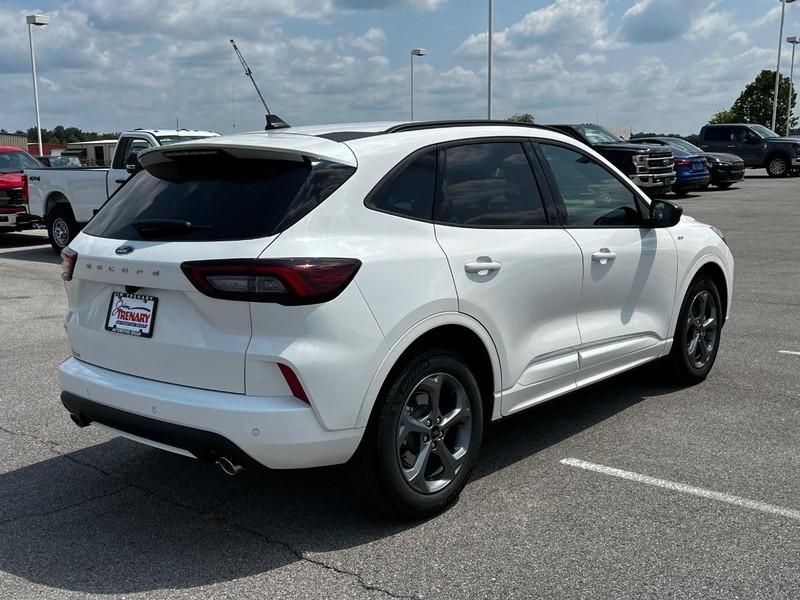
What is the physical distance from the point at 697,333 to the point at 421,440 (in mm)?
3010

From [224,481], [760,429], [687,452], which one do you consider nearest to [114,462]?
[224,481]

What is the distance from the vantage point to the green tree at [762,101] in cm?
6725

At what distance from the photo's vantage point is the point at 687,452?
475 cm

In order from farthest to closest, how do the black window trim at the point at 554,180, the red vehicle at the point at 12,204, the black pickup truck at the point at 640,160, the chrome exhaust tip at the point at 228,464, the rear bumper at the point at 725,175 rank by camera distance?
the rear bumper at the point at 725,175
the black pickup truck at the point at 640,160
the red vehicle at the point at 12,204
the black window trim at the point at 554,180
the chrome exhaust tip at the point at 228,464

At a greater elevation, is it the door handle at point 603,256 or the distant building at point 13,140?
the distant building at point 13,140

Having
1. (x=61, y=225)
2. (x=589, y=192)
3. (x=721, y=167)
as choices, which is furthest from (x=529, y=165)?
(x=721, y=167)

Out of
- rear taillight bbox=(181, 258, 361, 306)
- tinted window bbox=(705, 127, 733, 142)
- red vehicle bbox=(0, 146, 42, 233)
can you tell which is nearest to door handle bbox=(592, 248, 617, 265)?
rear taillight bbox=(181, 258, 361, 306)

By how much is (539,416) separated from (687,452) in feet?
3.44

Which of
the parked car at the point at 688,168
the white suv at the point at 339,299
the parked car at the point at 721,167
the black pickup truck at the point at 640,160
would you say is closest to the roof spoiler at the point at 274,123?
the white suv at the point at 339,299

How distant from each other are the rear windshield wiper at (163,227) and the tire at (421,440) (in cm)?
109

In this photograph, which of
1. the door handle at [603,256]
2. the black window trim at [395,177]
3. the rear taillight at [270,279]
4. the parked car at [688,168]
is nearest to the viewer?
the rear taillight at [270,279]

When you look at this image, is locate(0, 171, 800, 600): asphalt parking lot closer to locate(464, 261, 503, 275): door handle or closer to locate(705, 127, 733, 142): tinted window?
locate(464, 261, 503, 275): door handle

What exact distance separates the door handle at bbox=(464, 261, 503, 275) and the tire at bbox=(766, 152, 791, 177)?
3308cm

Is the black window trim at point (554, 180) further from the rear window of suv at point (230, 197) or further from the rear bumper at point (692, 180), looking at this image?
the rear bumper at point (692, 180)
